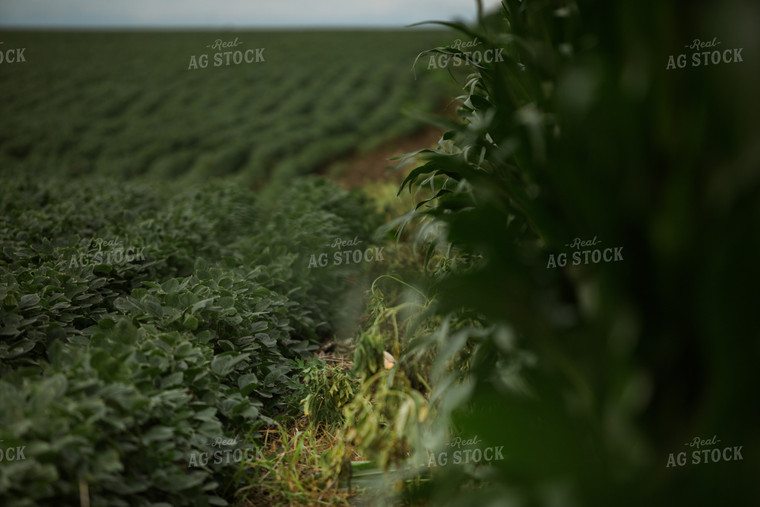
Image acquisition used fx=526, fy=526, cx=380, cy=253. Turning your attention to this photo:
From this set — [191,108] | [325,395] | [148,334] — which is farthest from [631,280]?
[191,108]

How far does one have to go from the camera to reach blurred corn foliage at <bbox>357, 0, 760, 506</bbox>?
1077mm

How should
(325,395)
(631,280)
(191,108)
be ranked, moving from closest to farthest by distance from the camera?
(631,280), (325,395), (191,108)

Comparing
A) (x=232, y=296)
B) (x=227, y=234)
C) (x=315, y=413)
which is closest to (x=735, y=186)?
(x=315, y=413)

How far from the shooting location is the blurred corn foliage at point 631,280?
108 centimetres

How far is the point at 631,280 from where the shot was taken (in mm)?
1333

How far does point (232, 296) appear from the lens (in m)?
2.52

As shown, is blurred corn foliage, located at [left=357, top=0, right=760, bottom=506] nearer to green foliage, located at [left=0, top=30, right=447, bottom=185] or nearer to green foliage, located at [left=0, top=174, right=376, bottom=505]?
green foliage, located at [left=0, top=174, right=376, bottom=505]

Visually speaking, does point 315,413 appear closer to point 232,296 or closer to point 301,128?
point 232,296

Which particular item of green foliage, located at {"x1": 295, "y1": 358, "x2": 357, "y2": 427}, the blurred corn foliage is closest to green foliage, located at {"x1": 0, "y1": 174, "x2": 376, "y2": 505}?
green foliage, located at {"x1": 295, "y1": 358, "x2": 357, "y2": 427}

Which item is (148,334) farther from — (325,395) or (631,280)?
(631,280)

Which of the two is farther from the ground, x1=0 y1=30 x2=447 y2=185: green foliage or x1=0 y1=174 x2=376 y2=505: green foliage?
x1=0 y1=30 x2=447 y2=185: green foliage

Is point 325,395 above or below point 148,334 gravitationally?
below

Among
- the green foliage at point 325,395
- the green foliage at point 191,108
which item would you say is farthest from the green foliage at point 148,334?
the green foliage at point 191,108

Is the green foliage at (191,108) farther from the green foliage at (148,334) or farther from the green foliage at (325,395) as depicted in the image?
the green foliage at (325,395)
